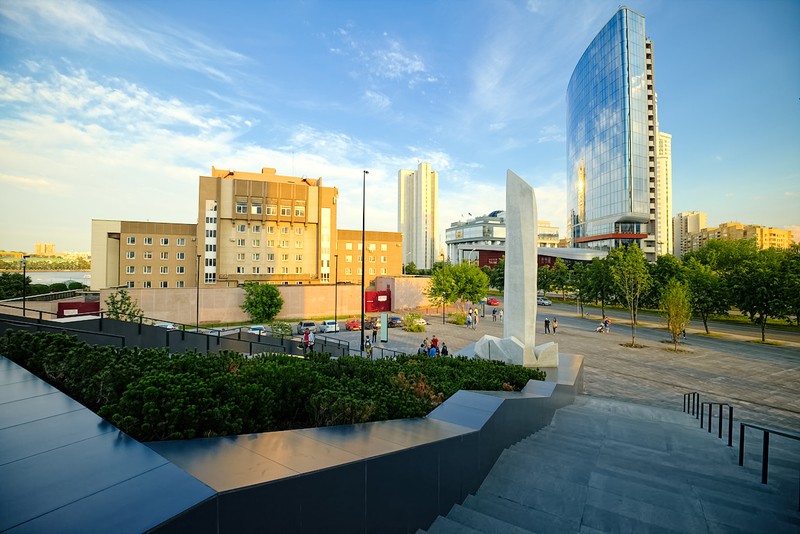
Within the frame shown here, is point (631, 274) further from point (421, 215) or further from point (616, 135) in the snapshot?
point (421, 215)

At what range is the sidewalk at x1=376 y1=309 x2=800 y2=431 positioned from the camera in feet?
49.9

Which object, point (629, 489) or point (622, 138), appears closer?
point (629, 489)

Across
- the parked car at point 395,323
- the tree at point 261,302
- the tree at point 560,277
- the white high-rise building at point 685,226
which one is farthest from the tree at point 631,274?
the white high-rise building at point 685,226

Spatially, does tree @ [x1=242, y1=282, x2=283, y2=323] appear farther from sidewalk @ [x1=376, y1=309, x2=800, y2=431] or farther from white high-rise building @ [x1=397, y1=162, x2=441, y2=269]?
white high-rise building @ [x1=397, y1=162, x2=441, y2=269]

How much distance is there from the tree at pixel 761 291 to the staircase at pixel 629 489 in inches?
1141

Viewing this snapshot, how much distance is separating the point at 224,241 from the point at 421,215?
13099cm

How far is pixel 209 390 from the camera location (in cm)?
455

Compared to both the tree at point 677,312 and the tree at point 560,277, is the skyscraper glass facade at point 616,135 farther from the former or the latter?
the tree at point 677,312

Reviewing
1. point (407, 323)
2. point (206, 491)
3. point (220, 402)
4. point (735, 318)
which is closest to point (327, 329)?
point (407, 323)

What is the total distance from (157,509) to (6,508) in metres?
0.97

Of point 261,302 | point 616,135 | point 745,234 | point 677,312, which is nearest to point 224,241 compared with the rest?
point 261,302

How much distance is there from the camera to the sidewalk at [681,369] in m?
15.2

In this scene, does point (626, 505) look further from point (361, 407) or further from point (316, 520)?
point (316, 520)

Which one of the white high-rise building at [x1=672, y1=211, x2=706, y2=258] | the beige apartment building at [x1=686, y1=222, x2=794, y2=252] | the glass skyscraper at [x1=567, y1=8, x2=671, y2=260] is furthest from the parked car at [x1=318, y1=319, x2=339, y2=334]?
the white high-rise building at [x1=672, y1=211, x2=706, y2=258]
